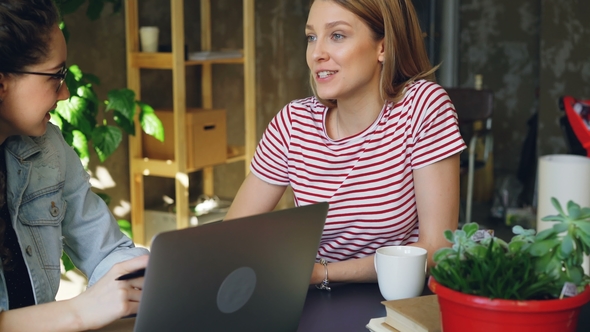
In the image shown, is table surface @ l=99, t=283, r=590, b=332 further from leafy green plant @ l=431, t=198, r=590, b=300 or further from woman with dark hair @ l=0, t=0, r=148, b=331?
leafy green plant @ l=431, t=198, r=590, b=300

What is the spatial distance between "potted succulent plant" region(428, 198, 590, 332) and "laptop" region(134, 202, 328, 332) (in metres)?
0.23

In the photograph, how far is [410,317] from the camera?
3.62 feet

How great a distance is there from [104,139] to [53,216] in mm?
1272

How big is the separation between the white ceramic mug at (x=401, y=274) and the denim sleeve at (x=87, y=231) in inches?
20.7

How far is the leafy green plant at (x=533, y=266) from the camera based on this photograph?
2.94ft

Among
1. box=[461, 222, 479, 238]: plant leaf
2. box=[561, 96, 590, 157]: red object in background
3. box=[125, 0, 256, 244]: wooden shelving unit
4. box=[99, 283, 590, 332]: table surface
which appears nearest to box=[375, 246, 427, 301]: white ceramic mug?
box=[99, 283, 590, 332]: table surface

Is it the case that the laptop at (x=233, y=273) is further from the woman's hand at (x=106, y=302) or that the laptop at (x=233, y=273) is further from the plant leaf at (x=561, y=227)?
the plant leaf at (x=561, y=227)

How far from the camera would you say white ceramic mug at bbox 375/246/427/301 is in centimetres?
129

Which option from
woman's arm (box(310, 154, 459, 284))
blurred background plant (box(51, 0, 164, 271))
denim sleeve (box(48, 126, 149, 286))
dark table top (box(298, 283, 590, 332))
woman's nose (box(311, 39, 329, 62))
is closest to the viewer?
dark table top (box(298, 283, 590, 332))

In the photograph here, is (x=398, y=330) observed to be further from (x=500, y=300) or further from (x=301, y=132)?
(x=301, y=132)

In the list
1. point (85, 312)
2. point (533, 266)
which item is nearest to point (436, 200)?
point (533, 266)

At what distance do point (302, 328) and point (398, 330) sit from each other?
17 centimetres

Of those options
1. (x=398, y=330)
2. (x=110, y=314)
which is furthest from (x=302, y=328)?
(x=110, y=314)

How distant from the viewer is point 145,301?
92 centimetres
